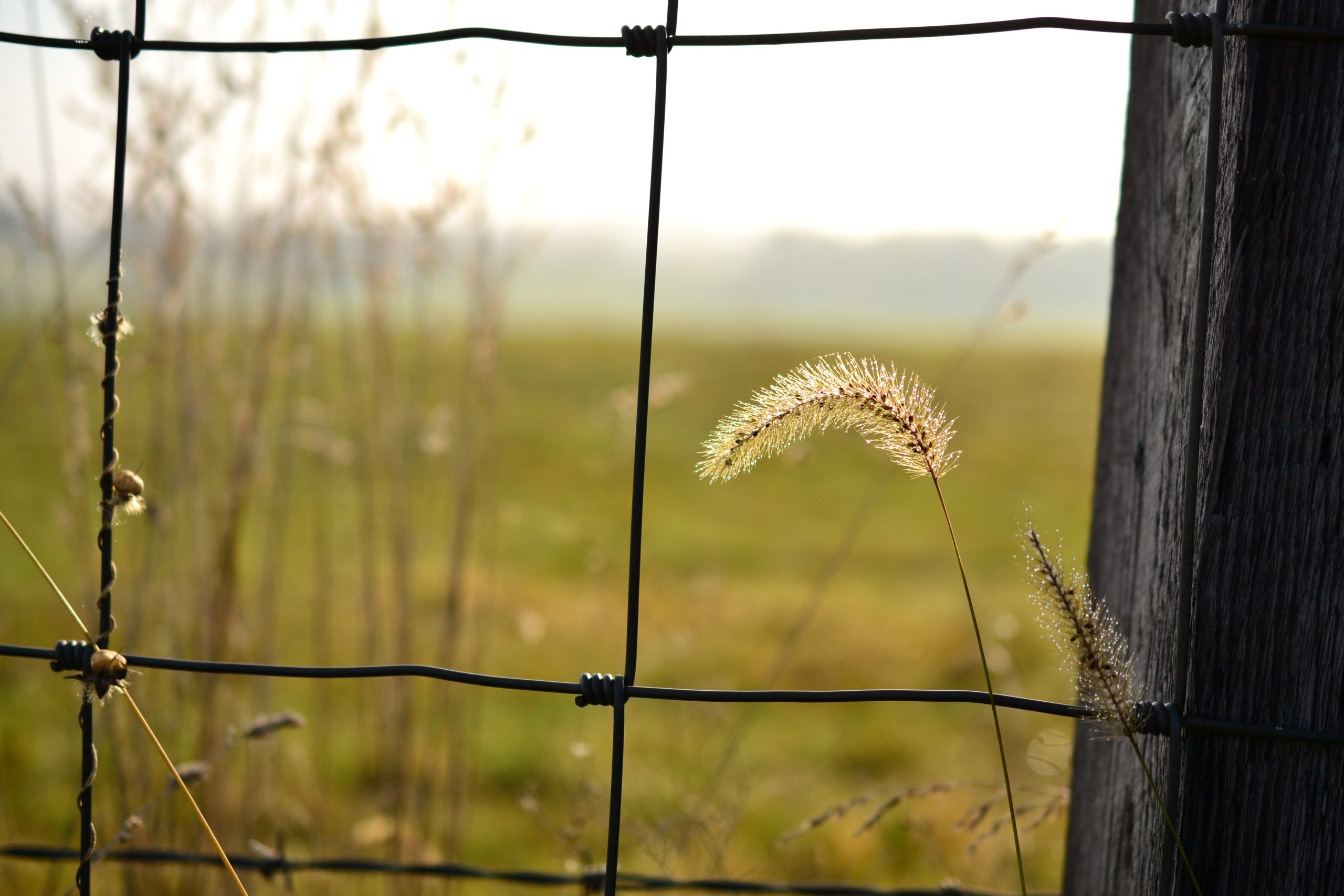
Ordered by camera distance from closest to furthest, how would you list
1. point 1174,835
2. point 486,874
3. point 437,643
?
point 1174,835 < point 486,874 < point 437,643

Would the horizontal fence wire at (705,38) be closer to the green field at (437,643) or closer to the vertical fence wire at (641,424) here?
the vertical fence wire at (641,424)

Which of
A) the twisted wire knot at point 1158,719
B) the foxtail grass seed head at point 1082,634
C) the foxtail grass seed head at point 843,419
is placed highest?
the foxtail grass seed head at point 843,419

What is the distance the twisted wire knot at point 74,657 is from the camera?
930mm

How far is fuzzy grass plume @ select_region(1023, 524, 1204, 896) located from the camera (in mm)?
780

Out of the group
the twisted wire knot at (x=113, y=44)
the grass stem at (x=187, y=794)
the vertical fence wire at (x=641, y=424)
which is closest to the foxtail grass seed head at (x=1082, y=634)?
the vertical fence wire at (x=641, y=424)

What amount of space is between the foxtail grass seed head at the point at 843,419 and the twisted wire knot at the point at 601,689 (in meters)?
0.20

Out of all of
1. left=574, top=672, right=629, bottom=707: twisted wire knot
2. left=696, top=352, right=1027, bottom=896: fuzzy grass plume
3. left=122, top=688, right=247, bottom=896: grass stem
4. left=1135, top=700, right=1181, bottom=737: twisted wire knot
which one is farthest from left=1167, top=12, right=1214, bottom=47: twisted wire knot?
left=122, top=688, right=247, bottom=896: grass stem

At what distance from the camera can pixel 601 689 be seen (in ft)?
2.87

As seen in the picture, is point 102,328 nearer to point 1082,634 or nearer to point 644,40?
point 644,40

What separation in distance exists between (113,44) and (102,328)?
291 millimetres

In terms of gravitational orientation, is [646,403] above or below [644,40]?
below

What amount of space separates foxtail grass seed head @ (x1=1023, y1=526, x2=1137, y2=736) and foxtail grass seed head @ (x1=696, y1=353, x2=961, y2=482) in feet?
0.37

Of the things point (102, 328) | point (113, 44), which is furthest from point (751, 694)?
point (113, 44)

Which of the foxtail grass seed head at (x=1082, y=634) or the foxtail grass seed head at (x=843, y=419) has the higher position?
the foxtail grass seed head at (x=843, y=419)
